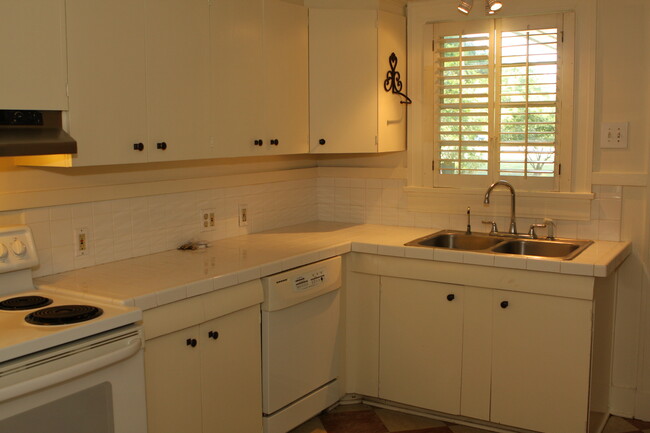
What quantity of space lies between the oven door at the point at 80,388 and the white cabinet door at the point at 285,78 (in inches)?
58.7

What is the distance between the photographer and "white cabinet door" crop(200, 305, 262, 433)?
9.43 ft

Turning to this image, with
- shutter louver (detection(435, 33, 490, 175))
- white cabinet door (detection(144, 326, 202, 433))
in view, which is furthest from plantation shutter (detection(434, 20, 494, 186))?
white cabinet door (detection(144, 326, 202, 433))

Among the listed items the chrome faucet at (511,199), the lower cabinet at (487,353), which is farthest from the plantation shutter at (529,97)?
the lower cabinet at (487,353)

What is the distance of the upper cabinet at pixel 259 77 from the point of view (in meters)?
3.29

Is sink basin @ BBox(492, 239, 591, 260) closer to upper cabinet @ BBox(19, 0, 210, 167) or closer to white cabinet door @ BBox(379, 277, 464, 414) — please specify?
white cabinet door @ BBox(379, 277, 464, 414)

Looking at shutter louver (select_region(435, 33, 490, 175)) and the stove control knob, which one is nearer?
the stove control knob

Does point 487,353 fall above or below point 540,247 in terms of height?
below

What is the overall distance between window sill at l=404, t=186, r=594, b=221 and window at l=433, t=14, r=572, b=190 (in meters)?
0.06

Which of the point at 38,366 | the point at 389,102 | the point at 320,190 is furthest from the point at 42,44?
the point at 320,190

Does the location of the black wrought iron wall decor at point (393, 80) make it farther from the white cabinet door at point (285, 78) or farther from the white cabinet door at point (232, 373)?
the white cabinet door at point (232, 373)

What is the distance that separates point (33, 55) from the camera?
2.45 meters

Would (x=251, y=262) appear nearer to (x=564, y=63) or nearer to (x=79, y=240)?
(x=79, y=240)

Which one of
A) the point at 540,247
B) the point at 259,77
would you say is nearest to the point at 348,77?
the point at 259,77

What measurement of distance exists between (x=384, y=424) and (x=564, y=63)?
2.07 m
